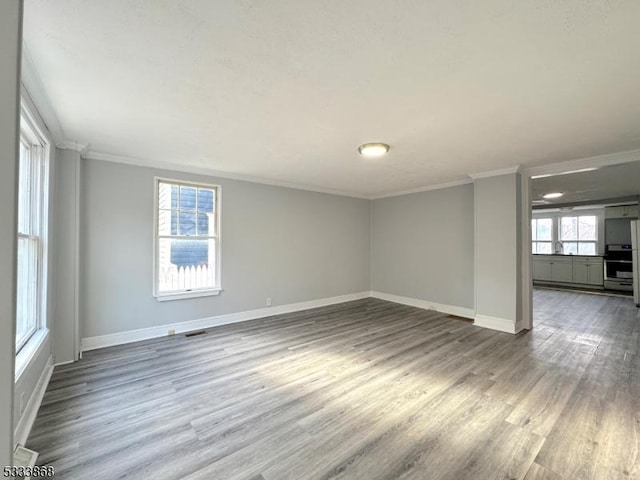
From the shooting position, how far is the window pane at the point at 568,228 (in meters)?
8.56

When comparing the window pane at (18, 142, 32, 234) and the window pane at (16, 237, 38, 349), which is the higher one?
the window pane at (18, 142, 32, 234)

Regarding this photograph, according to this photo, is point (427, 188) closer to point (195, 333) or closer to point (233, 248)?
point (233, 248)

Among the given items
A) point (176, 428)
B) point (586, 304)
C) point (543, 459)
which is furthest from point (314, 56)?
point (586, 304)

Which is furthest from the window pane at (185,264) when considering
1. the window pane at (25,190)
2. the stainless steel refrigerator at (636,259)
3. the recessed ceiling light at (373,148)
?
the stainless steel refrigerator at (636,259)

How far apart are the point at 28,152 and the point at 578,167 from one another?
6.42 m

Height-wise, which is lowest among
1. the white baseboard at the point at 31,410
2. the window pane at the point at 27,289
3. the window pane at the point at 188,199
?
the white baseboard at the point at 31,410

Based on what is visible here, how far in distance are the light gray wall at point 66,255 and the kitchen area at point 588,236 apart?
728cm

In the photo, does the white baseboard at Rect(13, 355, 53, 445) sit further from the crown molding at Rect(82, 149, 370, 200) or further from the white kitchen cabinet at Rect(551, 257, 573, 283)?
the white kitchen cabinet at Rect(551, 257, 573, 283)

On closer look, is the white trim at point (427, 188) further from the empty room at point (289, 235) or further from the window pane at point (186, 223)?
the window pane at point (186, 223)

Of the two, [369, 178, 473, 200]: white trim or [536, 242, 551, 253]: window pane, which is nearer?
[369, 178, 473, 200]: white trim

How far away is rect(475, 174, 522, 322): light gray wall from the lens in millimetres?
4121

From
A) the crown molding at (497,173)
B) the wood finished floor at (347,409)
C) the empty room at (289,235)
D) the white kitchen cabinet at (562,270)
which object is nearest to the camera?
the empty room at (289,235)

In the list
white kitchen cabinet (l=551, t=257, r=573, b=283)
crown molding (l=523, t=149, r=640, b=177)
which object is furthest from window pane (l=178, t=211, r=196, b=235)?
white kitchen cabinet (l=551, t=257, r=573, b=283)

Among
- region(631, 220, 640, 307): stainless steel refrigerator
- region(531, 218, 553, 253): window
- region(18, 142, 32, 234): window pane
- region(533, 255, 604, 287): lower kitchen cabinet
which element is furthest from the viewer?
region(531, 218, 553, 253): window
